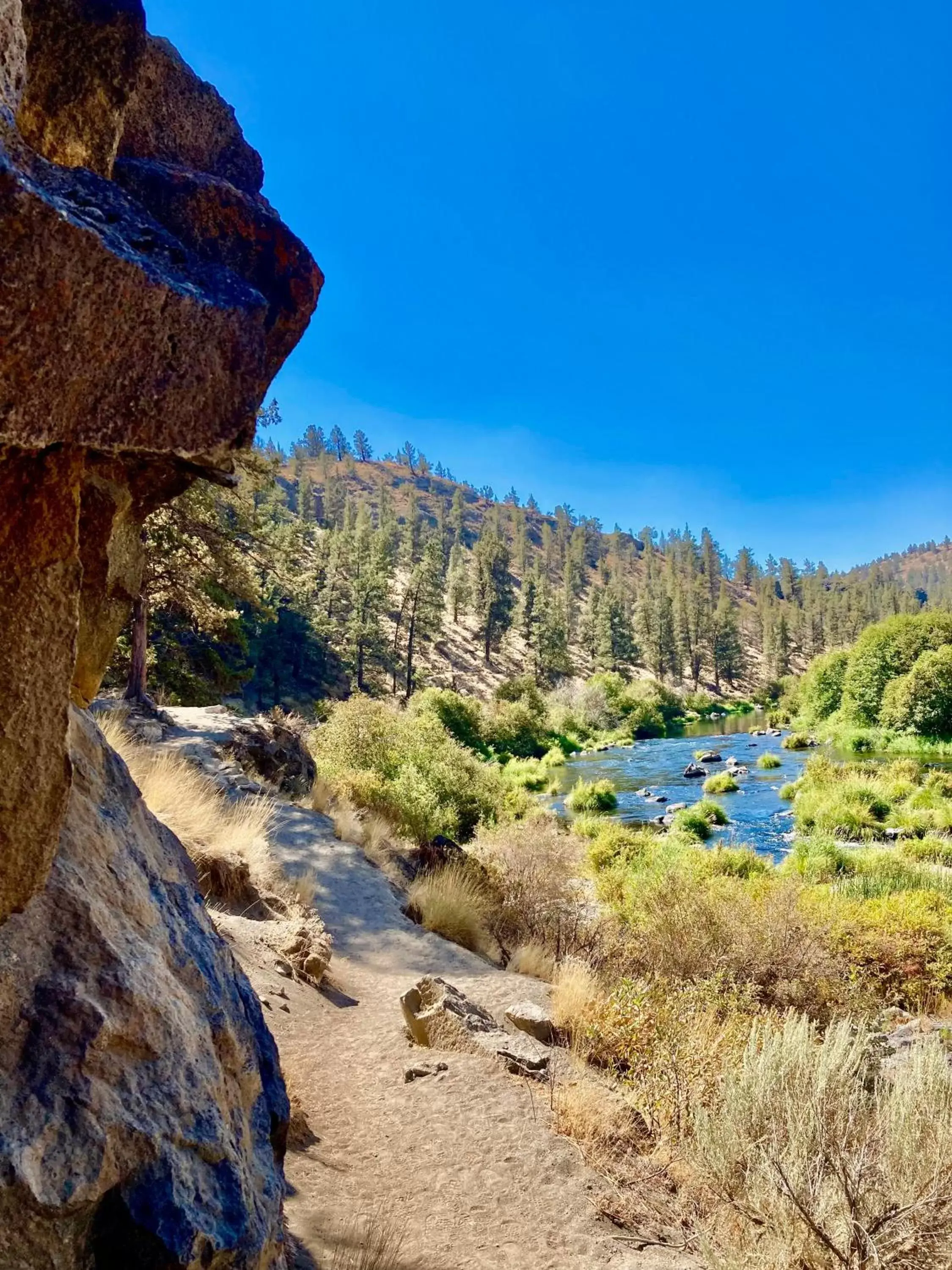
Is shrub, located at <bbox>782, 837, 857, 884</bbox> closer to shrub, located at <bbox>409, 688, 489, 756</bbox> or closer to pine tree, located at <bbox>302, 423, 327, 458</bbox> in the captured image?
shrub, located at <bbox>409, 688, 489, 756</bbox>

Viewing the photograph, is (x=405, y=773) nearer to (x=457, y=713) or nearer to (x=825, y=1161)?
(x=825, y=1161)

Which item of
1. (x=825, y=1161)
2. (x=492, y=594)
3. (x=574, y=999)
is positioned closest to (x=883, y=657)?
(x=492, y=594)

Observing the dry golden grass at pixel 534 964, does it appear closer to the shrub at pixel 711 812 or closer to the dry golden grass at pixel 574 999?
the dry golden grass at pixel 574 999

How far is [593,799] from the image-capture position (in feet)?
89.3

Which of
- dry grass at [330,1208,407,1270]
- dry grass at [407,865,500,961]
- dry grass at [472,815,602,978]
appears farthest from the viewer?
dry grass at [472,815,602,978]

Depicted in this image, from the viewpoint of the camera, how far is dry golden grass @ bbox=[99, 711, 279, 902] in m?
7.68

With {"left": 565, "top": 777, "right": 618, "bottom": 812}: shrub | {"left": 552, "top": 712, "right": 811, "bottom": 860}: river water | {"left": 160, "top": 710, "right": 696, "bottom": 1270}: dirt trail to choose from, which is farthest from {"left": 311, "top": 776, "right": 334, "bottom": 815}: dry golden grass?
{"left": 565, "top": 777, "right": 618, "bottom": 812}: shrub

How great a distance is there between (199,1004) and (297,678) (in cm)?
4919

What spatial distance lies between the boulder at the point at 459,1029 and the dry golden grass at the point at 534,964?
2.50 meters

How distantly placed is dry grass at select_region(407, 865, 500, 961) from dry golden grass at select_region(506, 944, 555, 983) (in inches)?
23.1

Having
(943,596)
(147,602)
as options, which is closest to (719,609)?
(147,602)

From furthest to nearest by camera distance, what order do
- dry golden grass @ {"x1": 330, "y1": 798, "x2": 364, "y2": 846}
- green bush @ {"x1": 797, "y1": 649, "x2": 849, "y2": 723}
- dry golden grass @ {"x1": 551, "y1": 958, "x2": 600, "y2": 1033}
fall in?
1. green bush @ {"x1": 797, "y1": 649, "x2": 849, "y2": 723}
2. dry golden grass @ {"x1": 330, "y1": 798, "x2": 364, "y2": 846}
3. dry golden grass @ {"x1": 551, "y1": 958, "x2": 600, "y2": 1033}

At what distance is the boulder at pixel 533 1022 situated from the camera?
21.5 ft

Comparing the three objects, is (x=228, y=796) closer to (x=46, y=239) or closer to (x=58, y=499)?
(x=58, y=499)
